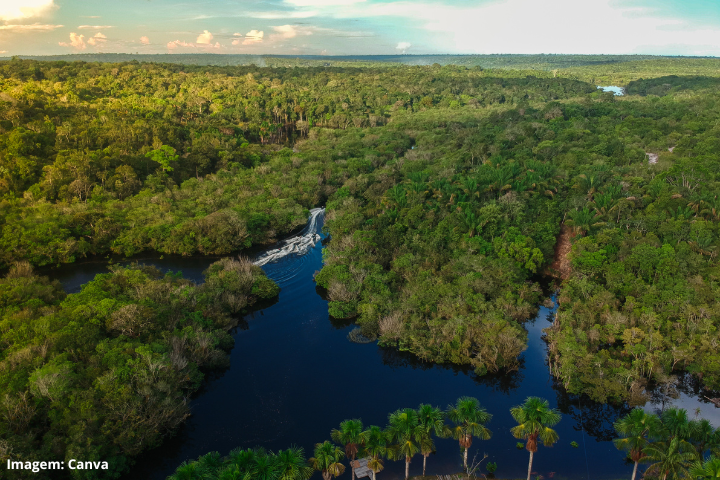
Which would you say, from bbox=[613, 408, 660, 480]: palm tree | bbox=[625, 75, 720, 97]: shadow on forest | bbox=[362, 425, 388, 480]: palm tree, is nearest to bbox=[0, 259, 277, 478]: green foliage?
bbox=[362, 425, 388, 480]: palm tree

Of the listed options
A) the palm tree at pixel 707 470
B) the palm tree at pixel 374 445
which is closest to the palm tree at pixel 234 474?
the palm tree at pixel 374 445

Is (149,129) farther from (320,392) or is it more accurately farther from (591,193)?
(591,193)

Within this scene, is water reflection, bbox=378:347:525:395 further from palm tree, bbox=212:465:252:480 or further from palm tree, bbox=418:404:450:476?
palm tree, bbox=212:465:252:480

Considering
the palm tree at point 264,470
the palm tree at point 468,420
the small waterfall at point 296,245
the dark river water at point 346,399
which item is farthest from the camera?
the small waterfall at point 296,245

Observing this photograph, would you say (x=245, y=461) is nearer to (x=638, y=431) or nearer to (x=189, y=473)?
(x=189, y=473)

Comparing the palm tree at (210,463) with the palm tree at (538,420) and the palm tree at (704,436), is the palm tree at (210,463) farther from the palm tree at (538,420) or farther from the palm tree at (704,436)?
the palm tree at (704,436)

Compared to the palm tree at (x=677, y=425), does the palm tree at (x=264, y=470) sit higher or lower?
lower
